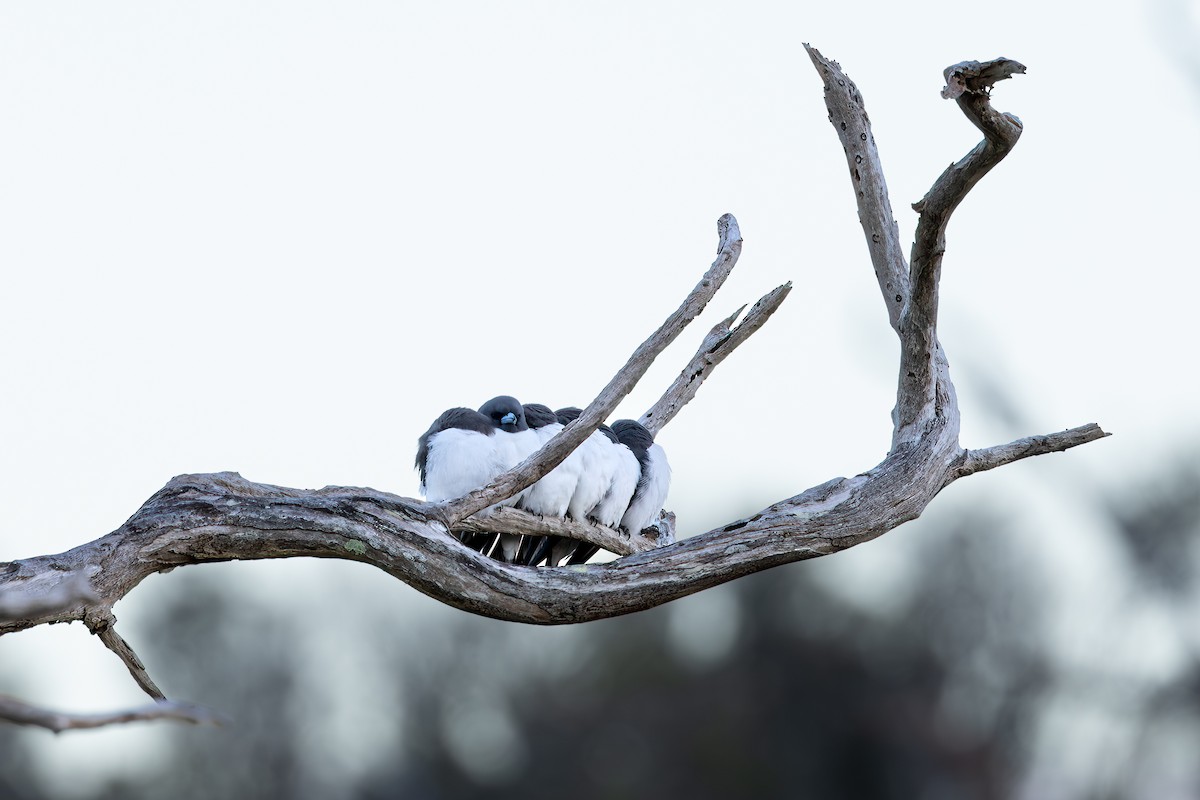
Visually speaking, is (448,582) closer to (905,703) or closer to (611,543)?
(611,543)

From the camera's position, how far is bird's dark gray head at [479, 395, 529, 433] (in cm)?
680

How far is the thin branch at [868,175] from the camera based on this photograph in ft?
20.6

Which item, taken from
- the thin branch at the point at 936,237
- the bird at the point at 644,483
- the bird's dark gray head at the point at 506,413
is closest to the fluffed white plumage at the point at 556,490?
the bird's dark gray head at the point at 506,413

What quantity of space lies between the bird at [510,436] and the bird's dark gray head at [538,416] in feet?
0.17

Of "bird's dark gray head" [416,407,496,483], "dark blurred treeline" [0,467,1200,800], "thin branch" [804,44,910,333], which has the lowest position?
"dark blurred treeline" [0,467,1200,800]

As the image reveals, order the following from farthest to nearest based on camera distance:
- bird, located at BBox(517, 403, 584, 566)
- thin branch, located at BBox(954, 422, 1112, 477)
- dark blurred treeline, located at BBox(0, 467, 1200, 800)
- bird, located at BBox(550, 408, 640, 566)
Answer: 1. dark blurred treeline, located at BBox(0, 467, 1200, 800)
2. bird, located at BBox(550, 408, 640, 566)
3. bird, located at BBox(517, 403, 584, 566)
4. thin branch, located at BBox(954, 422, 1112, 477)

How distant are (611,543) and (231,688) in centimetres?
2260

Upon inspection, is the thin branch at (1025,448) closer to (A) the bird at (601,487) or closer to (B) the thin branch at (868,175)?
(B) the thin branch at (868,175)

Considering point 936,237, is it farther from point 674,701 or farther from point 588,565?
point 674,701

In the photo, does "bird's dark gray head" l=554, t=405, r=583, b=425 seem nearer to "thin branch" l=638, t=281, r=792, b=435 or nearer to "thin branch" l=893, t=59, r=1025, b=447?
"thin branch" l=638, t=281, r=792, b=435

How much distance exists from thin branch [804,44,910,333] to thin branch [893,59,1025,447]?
434mm

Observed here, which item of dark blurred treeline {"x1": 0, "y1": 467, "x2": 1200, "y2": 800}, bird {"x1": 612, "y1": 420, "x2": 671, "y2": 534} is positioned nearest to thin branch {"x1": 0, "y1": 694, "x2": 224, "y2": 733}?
bird {"x1": 612, "y1": 420, "x2": 671, "y2": 534}

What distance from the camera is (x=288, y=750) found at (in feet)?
93.6

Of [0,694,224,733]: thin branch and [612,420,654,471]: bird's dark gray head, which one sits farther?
[612,420,654,471]: bird's dark gray head
